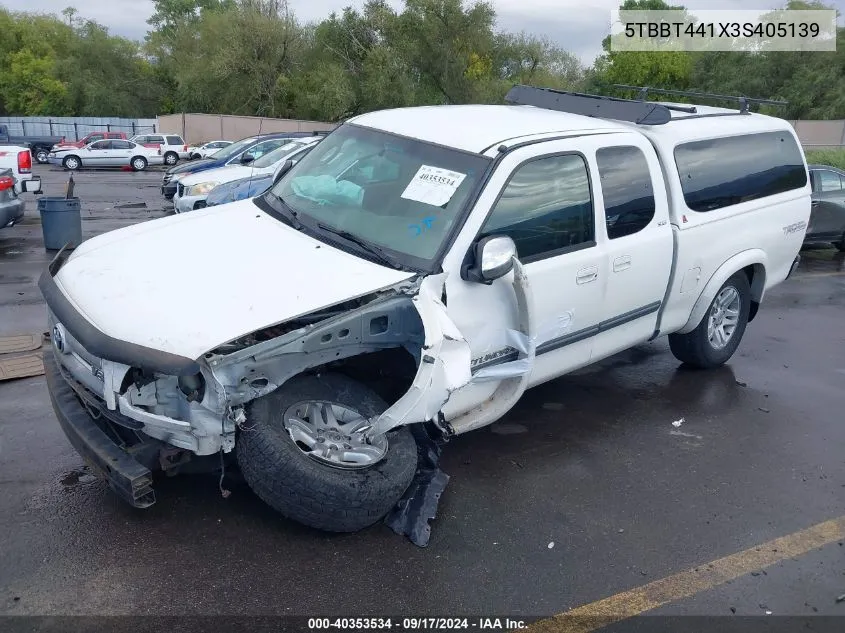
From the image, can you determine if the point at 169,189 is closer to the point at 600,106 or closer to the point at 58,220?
the point at 58,220

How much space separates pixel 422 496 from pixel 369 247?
1386 millimetres

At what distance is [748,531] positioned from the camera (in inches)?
164

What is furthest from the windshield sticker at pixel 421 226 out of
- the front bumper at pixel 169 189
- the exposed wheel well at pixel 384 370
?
the front bumper at pixel 169 189

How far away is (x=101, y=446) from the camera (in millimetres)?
3584

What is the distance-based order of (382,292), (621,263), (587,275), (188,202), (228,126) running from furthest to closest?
(228,126) < (188,202) < (621,263) < (587,275) < (382,292)

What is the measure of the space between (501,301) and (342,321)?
1.02 metres

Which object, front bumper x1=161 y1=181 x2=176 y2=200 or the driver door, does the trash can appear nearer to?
front bumper x1=161 y1=181 x2=176 y2=200

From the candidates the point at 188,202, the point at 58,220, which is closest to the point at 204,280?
the point at 58,220

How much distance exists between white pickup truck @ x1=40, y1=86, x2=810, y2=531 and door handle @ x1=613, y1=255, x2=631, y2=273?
12mm

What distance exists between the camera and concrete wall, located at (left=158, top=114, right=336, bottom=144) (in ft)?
143

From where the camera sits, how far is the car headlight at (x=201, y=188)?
459 inches

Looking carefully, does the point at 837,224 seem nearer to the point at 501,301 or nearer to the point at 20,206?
the point at 501,301

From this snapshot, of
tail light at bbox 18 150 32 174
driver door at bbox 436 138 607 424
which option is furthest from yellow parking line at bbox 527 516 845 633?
tail light at bbox 18 150 32 174

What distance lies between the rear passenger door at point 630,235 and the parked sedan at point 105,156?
28731 millimetres
